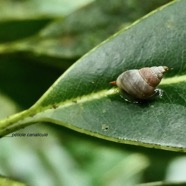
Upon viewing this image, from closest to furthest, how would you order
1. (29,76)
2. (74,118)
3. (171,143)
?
1. (171,143)
2. (74,118)
3. (29,76)

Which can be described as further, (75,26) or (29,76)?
(29,76)

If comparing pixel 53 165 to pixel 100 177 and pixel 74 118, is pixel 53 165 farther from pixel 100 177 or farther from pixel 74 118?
pixel 74 118

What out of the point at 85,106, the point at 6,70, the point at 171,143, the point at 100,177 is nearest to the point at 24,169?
the point at 100,177

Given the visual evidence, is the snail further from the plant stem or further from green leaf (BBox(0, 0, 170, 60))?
green leaf (BBox(0, 0, 170, 60))

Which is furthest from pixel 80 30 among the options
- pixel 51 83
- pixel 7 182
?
pixel 7 182

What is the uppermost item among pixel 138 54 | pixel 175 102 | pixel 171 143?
pixel 138 54

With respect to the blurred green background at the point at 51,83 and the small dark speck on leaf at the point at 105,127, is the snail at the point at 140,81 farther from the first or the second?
the blurred green background at the point at 51,83
